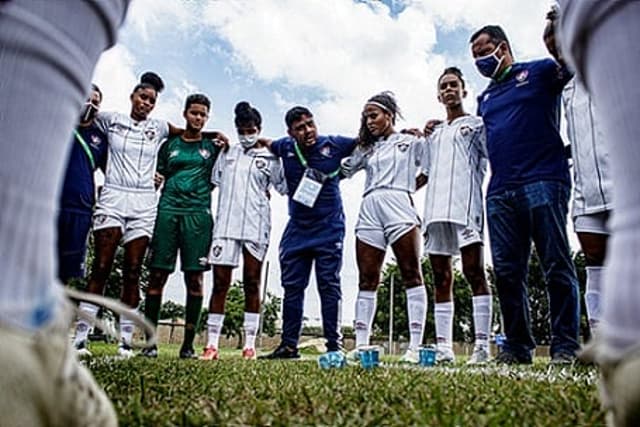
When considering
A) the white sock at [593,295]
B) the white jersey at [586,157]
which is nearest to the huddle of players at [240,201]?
the white sock at [593,295]

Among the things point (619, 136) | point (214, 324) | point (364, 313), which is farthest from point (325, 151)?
point (619, 136)

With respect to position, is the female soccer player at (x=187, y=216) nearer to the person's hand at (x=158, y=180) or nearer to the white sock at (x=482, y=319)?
the person's hand at (x=158, y=180)

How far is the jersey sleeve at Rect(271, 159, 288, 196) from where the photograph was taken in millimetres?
6227

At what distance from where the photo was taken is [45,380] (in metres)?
0.69

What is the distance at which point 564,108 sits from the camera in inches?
163

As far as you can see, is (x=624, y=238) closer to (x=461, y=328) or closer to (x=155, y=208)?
(x=155, y=208)

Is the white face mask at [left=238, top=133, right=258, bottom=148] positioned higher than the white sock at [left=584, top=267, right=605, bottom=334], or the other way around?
the white face mask at [left=238, top=133, right=258, bottom=148]

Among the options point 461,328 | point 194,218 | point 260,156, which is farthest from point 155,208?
point 461,328

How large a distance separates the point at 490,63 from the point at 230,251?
3147 mm

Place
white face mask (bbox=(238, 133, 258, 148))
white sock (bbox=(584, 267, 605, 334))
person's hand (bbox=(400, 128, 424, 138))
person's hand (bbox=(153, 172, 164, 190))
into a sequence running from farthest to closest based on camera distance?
person's hand (bbox=(153, 172, 164, 190)) → white face mask (bbox=(238, 133, 258, 148)) → person's hand (bbox=(400, 128, 424, 138)) → white sock (bbox=(584, 267, 605, 334))

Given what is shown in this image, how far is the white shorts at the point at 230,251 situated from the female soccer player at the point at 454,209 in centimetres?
192

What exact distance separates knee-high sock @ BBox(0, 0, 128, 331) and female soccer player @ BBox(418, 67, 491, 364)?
14.0 ft

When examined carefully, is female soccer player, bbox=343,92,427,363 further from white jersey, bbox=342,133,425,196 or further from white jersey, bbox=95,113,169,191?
white jersey, bbox=95,113,169,191

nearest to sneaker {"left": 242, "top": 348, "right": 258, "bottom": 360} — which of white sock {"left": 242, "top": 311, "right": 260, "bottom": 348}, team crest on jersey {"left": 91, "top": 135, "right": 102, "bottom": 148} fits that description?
white sock {"left": 242, "top": 311, "right": 260, "bottom": 348}
